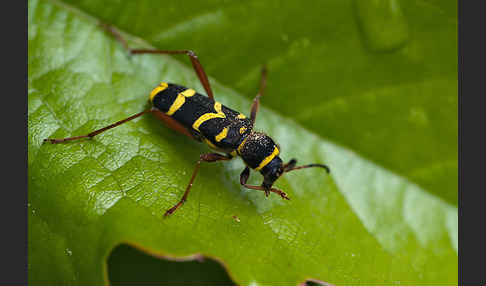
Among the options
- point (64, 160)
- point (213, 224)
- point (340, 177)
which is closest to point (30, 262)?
point (64, 160)

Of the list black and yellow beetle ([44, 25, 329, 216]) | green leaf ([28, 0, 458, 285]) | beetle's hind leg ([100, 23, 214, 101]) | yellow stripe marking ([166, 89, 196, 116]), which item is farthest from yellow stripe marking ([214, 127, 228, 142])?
yellow stripe marking ([166, 89, 196, 116])

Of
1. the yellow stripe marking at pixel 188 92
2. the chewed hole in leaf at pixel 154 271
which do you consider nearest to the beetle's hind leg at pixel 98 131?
the yellow stripe marking at pixel 188 92

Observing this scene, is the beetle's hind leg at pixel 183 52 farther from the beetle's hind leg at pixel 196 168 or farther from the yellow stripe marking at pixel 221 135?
the beetle's hind leg at pixel 196 168

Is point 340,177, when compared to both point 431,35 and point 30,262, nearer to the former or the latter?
point 431,35

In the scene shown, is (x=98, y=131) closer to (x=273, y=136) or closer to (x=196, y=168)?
(x=196, y=168)

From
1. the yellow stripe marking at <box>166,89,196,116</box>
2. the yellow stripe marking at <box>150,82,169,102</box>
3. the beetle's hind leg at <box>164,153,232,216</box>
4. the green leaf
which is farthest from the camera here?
the yellow stripe marking at <box>166,89,196,116</box>

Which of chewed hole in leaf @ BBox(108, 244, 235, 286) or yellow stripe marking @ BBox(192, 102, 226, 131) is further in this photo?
yellow stripe marking @ BBox(192, 102, 226, 131)

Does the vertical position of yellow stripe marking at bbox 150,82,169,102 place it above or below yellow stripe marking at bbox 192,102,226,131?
above

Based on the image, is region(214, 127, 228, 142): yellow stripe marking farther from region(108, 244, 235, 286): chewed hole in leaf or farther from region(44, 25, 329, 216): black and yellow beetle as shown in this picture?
region(108, 244, 235, 286): chewed hole in leaf
